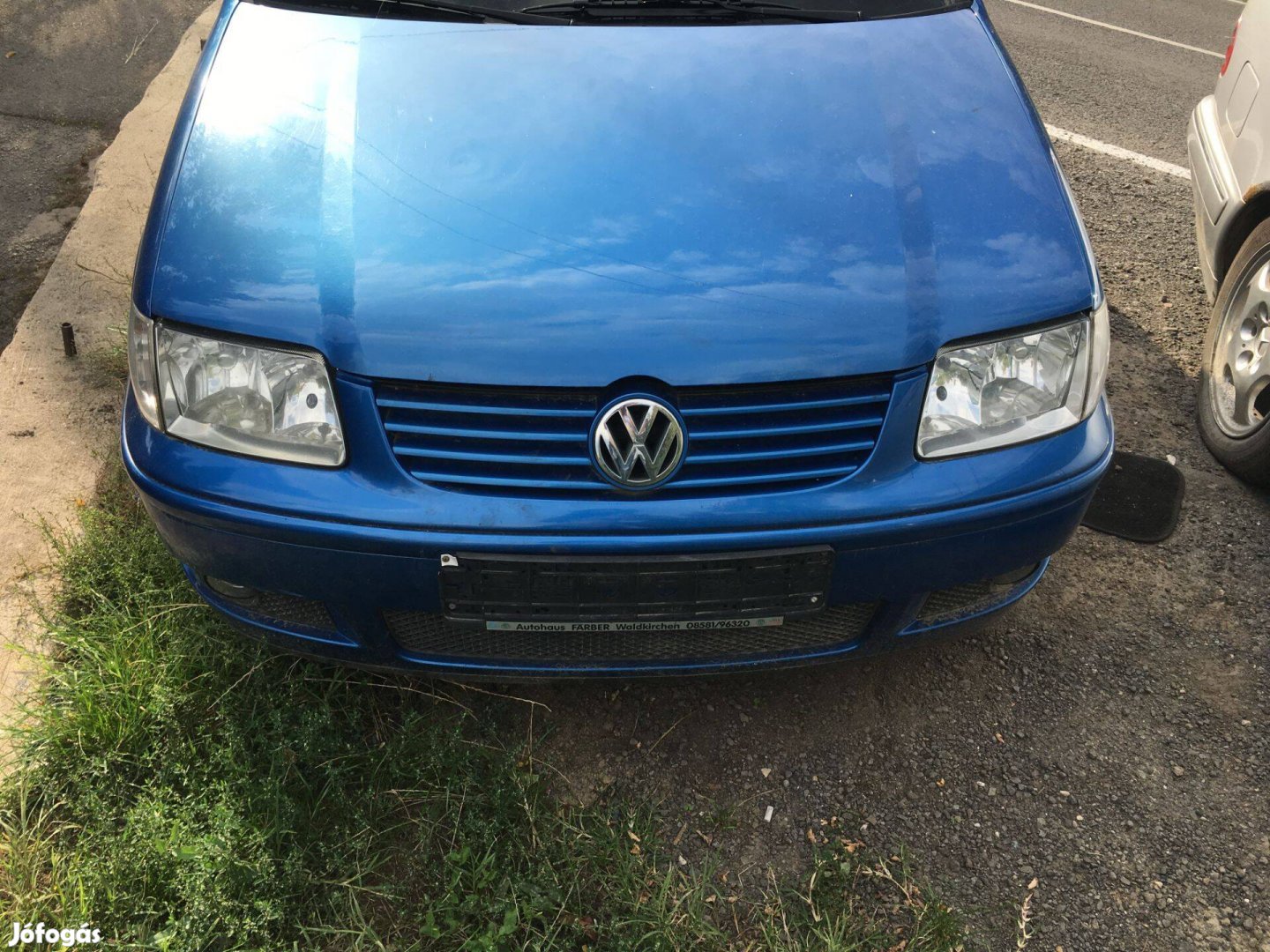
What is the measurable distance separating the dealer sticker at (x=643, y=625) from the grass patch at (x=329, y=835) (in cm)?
40

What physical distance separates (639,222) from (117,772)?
142 centimetres

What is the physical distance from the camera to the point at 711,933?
5.87ft

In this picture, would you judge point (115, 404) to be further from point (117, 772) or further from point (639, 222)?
point (639, 222)

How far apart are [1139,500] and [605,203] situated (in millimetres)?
1827

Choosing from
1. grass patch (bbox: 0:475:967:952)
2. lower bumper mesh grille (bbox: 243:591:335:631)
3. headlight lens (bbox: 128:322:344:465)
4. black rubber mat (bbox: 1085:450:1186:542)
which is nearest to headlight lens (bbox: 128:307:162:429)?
headlight lens (bbox: 128:322:344:465)

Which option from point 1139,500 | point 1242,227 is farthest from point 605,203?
point 1242,227

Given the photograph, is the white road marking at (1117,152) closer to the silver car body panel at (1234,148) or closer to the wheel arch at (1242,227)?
the silver car body panel at (1234,148)

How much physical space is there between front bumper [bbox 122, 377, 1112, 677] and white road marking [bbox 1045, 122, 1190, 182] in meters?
3.36

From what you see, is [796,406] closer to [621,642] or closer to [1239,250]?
[621,642]

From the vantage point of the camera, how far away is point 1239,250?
10.2 ft

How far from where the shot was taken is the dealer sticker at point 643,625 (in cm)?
176

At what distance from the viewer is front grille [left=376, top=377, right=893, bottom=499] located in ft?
5.48

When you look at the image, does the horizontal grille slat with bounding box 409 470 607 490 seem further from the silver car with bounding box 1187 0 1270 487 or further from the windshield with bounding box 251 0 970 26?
the silver car with bounding box 1187 0 1270 487

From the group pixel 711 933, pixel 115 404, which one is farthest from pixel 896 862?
pixel 115 404
